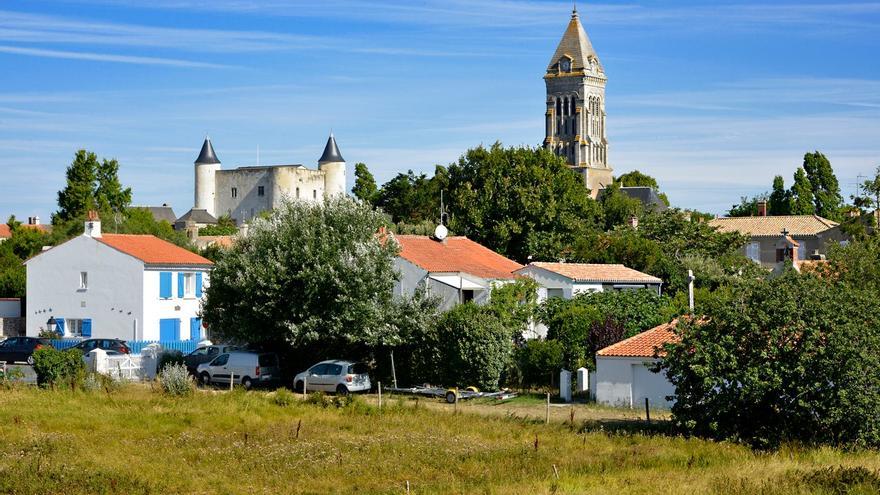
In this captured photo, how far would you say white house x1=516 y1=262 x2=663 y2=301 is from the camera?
2012 inches

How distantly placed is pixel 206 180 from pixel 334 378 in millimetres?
118273

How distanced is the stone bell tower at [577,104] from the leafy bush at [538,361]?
129120 millimetres

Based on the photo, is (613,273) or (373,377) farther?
(613,273)

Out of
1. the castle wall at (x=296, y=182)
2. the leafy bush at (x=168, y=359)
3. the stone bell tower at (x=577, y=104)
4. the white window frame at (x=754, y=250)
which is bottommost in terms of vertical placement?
the leafy bush at (x=168, y=359)

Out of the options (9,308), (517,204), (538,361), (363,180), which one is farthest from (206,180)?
(538,361)

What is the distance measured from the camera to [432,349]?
42.9 m

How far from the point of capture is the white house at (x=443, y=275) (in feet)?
155

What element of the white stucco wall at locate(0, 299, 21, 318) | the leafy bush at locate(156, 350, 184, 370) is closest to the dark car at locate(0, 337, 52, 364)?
the leafy bush at locate(156, 350, 184, 370)

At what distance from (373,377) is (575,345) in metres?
7.56

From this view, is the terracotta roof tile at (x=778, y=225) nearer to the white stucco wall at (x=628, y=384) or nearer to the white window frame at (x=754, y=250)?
the white window frame at (x=754, y=250)

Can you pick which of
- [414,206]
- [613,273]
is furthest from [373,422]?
[414,206]

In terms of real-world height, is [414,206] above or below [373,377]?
above

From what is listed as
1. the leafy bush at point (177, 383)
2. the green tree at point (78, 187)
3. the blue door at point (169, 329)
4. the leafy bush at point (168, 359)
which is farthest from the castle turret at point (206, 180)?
the leafy bush at point (177, 383)

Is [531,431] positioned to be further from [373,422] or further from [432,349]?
[432,349]
